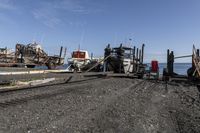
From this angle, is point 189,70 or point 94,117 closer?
point 94,117

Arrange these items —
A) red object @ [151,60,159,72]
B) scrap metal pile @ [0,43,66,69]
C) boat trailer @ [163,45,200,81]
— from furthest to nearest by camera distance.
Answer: scrap metal pile @ [0,43,66,69] → red object @ [151,60,159,72] → boat trailer @ [163,45,200,81]

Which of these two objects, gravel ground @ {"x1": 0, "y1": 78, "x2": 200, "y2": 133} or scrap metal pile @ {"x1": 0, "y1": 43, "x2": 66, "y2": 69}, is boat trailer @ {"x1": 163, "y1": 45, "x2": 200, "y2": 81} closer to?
gravel ground @ {"x1": 0, "y1": 78, "x2": 200, "y2": 133}

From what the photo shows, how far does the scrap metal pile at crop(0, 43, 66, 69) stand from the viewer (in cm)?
3320

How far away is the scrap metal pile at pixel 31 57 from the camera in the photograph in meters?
33.2

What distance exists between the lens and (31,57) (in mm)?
35094

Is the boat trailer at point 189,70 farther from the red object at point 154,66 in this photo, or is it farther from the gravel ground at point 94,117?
the gravel ground at point 94,117

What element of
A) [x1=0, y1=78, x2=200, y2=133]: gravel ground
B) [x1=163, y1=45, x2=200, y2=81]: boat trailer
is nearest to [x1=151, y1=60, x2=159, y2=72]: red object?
[x1=163, y1=45, x2=200, y2=81]: boat trailer

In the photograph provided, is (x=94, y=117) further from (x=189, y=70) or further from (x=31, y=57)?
(x=31, y=57)

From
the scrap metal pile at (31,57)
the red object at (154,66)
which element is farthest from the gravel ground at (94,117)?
the scrap metal pile at (31,57)

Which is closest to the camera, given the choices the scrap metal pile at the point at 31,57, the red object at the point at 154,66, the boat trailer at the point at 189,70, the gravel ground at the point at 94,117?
the gravel ground at the point at 94,117

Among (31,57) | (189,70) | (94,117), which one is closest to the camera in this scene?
(94,117)

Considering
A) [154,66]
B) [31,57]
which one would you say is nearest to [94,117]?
[154,66]

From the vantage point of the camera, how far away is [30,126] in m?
6.07

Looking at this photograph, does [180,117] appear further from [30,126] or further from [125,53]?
[125,53]
